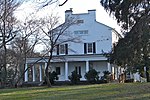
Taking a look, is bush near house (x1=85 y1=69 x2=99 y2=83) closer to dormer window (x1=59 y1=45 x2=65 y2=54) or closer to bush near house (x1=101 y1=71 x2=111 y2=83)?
bush near house (x1=101 y1=71 x2=111 y2=83)

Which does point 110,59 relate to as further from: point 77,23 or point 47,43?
point 77,23

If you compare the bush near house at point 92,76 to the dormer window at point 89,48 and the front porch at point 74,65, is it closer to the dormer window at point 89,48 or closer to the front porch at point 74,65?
the front porch at point 74,65

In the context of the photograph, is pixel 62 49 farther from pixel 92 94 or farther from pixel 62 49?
pixel 92 94

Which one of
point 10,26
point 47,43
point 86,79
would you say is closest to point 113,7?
point 10,26

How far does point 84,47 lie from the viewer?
61094 millimetres

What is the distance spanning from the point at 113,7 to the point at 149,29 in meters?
3.34

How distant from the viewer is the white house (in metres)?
59.8

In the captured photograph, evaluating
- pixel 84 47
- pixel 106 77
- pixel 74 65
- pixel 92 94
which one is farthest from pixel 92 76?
pixel 92 94

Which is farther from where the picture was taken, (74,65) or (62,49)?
(74,65)

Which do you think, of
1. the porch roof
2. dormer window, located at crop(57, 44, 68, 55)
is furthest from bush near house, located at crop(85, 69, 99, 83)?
dormer window, located at crop(57, 44, 68, 55)

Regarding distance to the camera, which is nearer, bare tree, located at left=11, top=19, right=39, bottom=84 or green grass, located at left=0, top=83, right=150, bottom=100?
green grass, located at left=0, top=83, right=150, bottom=100

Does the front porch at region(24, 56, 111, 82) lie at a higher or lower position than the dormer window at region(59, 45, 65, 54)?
lower

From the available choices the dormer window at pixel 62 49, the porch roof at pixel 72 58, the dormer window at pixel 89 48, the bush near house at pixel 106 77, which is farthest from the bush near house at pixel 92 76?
the dormer window at pixel 62 49

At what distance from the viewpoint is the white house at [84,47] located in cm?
5975
